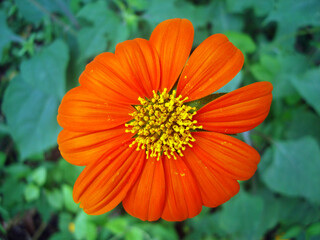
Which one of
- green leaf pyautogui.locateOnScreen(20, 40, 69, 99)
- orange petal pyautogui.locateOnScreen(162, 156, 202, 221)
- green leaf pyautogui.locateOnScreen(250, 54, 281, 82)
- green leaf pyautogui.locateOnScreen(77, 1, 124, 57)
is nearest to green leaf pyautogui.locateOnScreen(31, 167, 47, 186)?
green leaf pyautogui.locateOnScreen(20, 40, 69, 99)

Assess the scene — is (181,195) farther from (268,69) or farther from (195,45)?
(195,45)

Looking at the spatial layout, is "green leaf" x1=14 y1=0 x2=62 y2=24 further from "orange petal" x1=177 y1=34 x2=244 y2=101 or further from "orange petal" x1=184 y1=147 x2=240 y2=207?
"orange petal" x1=184 y1=147 x2=240 y2=207

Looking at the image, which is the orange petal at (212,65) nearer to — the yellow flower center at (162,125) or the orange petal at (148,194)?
the yellow flower center at (162,125)

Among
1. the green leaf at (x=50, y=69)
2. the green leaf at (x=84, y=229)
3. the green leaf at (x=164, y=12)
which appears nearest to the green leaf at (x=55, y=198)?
the green leaf at (x=84, y=229)

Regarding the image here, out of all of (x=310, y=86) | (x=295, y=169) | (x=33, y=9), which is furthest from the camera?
(x=33, y=9)

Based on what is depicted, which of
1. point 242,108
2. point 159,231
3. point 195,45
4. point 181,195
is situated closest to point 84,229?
point 159,231

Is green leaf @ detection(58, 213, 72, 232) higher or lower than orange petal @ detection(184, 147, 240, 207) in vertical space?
lower

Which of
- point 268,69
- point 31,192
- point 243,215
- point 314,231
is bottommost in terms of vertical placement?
point 314,231
